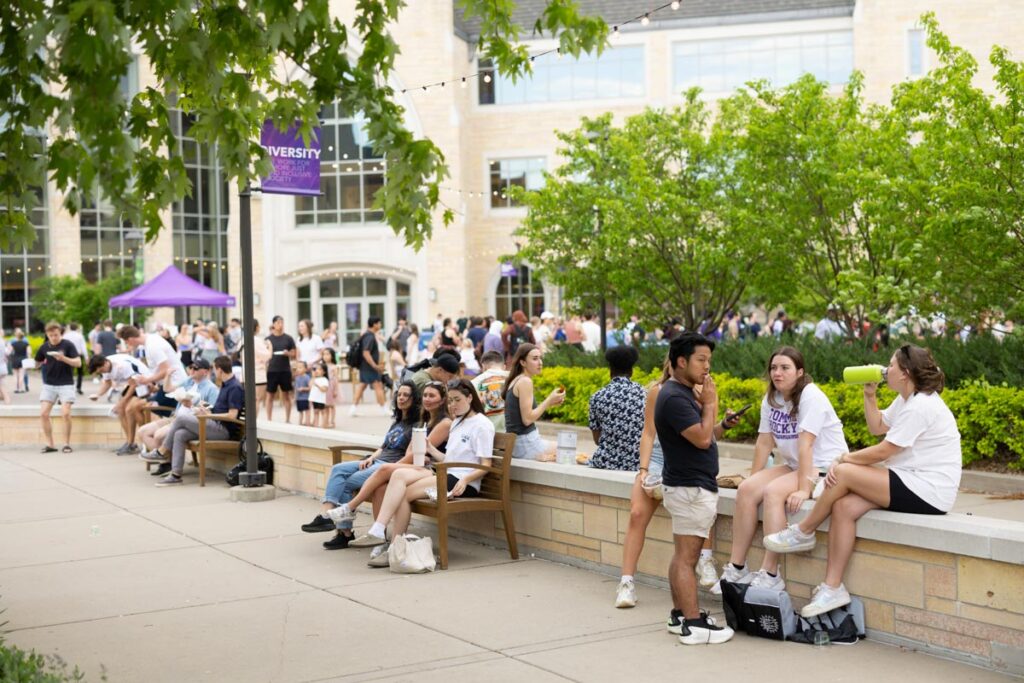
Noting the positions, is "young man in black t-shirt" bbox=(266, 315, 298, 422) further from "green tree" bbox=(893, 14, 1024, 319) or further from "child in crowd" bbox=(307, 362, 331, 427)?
"green tree" bbox=(893, 14, 1024, 319)

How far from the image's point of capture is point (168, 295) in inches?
1191

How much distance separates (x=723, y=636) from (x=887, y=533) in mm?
978

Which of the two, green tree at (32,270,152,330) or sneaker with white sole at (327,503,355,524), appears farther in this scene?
green tree at (32,270,152,330)

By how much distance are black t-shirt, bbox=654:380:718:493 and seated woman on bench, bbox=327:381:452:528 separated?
2772 millimetres

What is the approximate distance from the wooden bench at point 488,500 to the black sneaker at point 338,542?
868 mm

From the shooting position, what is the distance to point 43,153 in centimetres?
636

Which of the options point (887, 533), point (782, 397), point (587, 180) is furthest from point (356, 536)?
point (587, 180)

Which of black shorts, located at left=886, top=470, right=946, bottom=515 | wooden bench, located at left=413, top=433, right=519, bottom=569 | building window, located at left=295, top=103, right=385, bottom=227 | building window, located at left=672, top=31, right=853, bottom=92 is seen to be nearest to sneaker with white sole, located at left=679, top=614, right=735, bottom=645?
black shorts, located at left=886, top=470, right=946, bottom=515

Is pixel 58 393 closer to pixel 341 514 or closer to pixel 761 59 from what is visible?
pixel 341 514

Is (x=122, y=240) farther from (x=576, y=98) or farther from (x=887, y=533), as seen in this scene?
(x=887, y=533)

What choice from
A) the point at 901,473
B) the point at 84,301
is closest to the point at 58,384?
the point at 901,473

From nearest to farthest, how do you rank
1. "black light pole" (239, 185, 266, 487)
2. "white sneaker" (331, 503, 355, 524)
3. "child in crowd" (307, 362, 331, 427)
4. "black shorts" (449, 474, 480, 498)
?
"black shorts" (449, 474, 480, 498) < "white sneaker" (331, 503, 355, 524) < "black light pole" (239, 185, 266, 487) < "child in crowd" (307, 362, 331, 427)

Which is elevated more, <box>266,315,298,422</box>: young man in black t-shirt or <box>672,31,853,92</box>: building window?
<box>672,31,853,92</box>: building window

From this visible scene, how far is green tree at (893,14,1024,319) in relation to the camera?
539 inches
